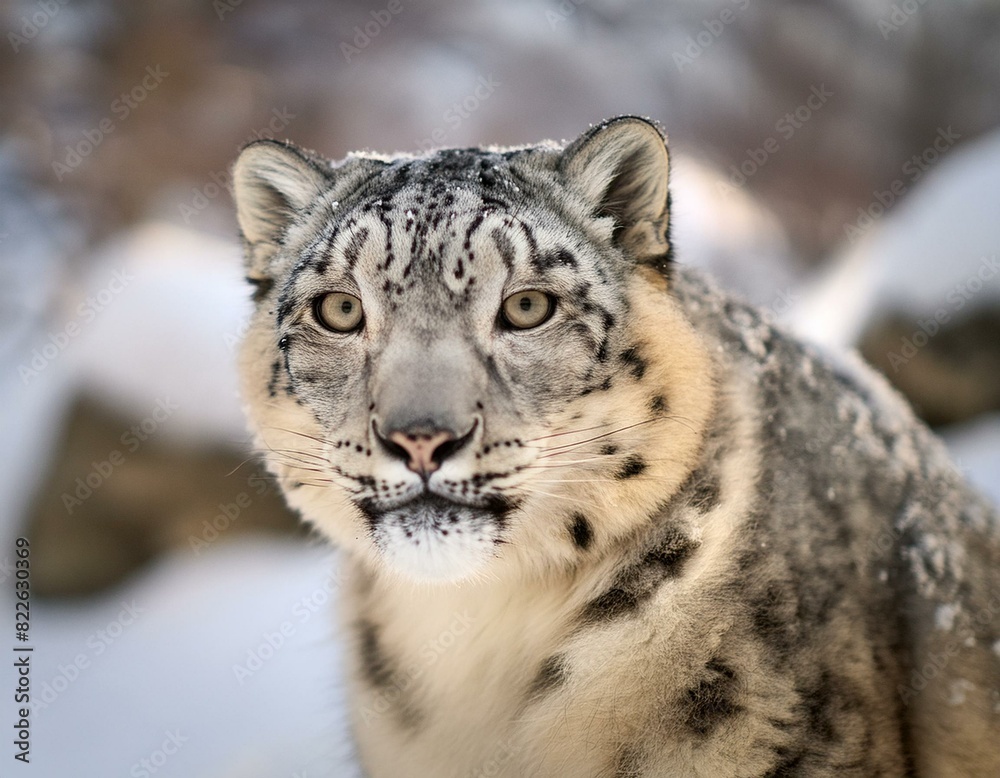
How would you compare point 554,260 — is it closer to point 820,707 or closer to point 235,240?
point 820,707

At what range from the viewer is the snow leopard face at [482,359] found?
79.7 inches

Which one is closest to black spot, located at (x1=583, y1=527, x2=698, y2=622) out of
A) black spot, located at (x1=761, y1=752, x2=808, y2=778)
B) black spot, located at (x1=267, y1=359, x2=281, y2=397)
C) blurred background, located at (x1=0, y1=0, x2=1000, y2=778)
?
black spot, located at (x1=761, y1=752, x2=808, y2=778)

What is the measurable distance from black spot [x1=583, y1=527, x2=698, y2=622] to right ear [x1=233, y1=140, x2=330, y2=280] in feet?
4.58

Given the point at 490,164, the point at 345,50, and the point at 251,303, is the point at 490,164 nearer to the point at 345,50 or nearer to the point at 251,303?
the point at 251,303

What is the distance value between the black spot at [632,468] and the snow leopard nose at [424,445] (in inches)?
19.3

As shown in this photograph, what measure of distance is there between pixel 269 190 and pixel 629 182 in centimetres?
111

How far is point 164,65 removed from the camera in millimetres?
7805

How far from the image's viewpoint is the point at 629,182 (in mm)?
2422

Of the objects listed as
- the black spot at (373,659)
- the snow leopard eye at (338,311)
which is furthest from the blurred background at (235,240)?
the snow leopard eye at (338,311)

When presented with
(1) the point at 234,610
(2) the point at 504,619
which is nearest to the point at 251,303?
(2) the point at 504,619

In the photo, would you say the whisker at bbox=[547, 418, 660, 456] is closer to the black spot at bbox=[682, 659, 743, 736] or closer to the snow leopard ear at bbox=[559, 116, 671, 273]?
the snow leopard ear at bbox=[559, 116, 671, 273]

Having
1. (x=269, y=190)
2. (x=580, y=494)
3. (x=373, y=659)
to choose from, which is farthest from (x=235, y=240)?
(x=580, y=494)

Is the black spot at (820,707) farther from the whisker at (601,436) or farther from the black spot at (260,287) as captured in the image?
the black spot at (260,287)

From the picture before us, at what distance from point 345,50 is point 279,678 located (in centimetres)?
586
